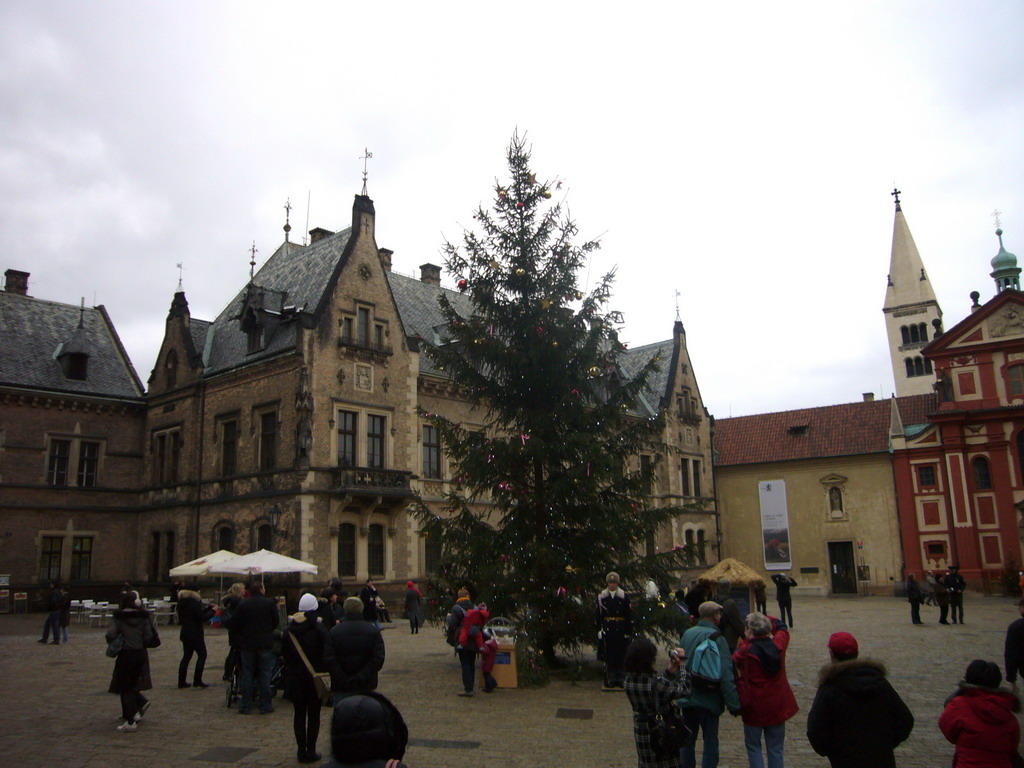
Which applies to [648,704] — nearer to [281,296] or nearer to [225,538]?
[225,538]

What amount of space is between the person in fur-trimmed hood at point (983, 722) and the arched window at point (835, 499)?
43.8 meters

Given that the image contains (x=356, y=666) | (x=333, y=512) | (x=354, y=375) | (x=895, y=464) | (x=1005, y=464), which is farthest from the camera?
(x=895, y=464)

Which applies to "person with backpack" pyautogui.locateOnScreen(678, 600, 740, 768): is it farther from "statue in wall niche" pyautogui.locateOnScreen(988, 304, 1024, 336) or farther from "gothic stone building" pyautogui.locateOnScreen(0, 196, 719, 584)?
"statue in wall niche" pyautogui.locateOnScreen(988, 304, 1024, 336)

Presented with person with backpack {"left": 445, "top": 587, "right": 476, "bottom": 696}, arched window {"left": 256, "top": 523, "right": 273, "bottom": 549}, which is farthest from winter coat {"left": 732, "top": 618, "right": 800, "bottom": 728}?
arched window {"left": 256, "top": 523, "right": 273, "bottom": 549}

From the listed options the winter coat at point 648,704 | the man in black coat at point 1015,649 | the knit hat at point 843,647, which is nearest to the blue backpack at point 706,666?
the winter coat at point 648,704

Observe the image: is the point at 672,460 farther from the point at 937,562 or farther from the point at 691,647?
the point at 691,647

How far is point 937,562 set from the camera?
139ft

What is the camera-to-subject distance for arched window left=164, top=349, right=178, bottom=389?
35938 mm

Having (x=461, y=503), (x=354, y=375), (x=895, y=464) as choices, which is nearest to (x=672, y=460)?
(x=895, y=464)

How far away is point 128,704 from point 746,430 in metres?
46.1

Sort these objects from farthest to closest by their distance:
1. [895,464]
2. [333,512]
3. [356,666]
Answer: [895,464]
[333,512]
[356,666]

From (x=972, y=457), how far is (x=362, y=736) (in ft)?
150

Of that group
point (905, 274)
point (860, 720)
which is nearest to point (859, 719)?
point (860, 720)

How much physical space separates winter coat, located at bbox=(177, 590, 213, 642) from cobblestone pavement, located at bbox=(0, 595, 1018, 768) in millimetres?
Answer: 1009
